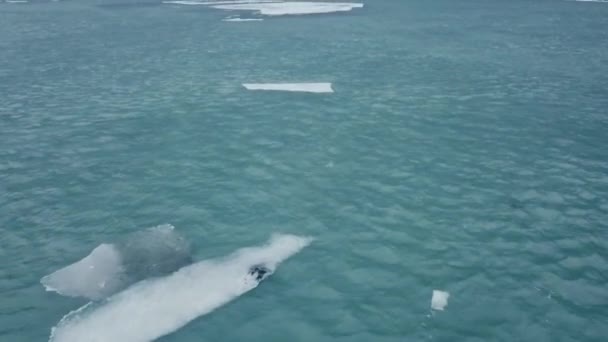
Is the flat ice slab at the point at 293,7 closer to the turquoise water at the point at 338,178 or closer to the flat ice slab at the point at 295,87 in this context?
the turquoise water at the point at 338,178

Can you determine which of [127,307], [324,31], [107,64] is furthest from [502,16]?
[127,307]

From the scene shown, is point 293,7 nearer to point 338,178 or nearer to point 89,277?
point 338,178

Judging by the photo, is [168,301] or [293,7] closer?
[168,301]

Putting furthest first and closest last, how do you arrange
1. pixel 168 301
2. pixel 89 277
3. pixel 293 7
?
1. pixel 293 7
2. pixel 89 277
3. pixel 168 301

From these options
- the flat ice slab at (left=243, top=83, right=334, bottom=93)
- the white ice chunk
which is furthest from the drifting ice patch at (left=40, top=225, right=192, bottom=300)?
the flat ice slab at (left=243, top=83, right=334, bottom=93)

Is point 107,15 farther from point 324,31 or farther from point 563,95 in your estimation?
point 563,95

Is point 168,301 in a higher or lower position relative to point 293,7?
lower

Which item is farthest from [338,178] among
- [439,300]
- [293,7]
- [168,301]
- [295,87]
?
[293,7]

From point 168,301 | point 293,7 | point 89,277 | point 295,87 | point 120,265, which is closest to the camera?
point 168,301
